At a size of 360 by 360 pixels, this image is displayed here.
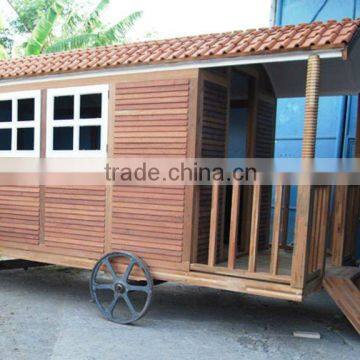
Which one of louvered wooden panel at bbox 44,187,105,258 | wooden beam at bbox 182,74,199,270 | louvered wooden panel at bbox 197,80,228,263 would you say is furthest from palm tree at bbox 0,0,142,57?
wooden beam at bbox 182,74,199,270

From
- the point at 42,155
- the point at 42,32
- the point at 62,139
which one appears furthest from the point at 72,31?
the point at 42,155

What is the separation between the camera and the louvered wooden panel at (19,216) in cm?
602

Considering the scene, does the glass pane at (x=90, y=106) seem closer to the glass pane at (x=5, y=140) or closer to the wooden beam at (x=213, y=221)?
the glass pane at (x=5, y=140)

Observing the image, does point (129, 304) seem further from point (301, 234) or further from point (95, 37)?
point (95, 37)

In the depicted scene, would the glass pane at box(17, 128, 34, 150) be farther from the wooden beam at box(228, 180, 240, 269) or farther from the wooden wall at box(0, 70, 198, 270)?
the wooden beam at box(228, 180, 240, 269)

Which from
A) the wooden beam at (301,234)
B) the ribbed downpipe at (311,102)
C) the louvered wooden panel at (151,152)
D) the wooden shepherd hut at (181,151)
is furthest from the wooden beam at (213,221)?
the ribbed downpipe at (311,102)

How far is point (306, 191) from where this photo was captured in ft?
14.0

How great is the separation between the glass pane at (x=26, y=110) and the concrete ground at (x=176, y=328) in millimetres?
2407

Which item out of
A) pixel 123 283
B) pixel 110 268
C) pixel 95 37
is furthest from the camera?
pixel 95 37

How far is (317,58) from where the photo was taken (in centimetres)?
422

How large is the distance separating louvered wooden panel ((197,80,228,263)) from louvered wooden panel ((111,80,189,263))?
21 centimetres

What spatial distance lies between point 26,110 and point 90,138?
3.33 ft

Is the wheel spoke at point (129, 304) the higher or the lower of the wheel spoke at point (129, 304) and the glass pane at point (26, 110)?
the lower

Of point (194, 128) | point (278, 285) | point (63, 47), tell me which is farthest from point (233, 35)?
point (63, 47)
